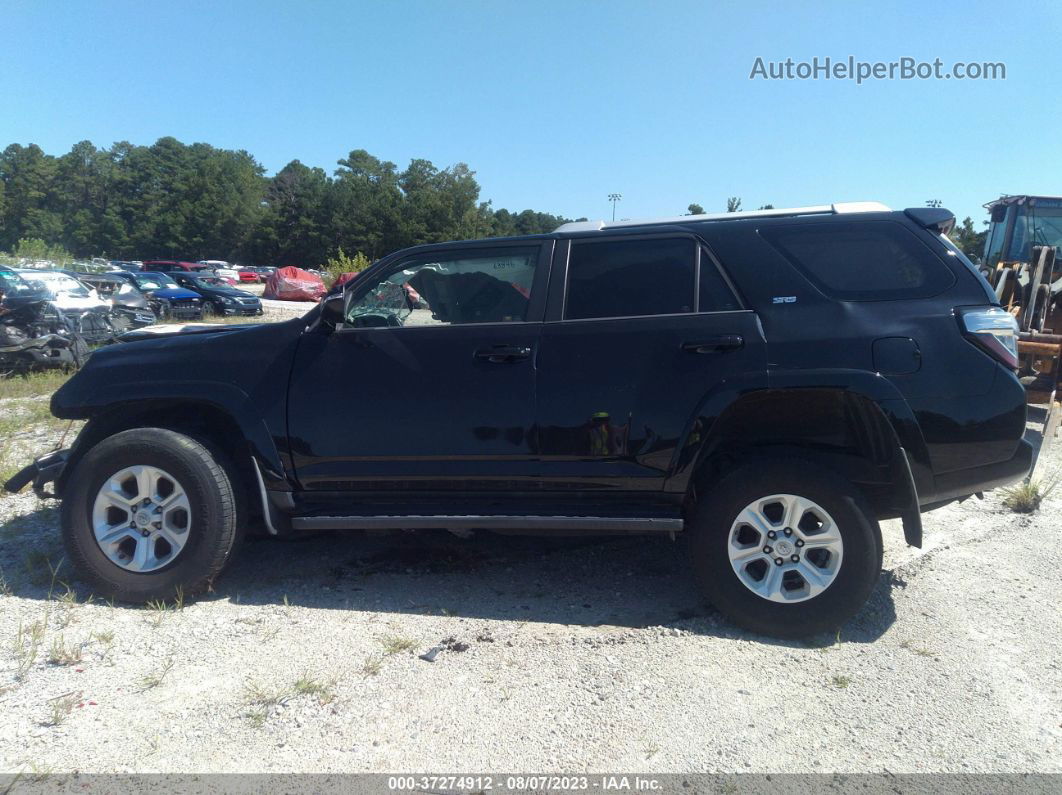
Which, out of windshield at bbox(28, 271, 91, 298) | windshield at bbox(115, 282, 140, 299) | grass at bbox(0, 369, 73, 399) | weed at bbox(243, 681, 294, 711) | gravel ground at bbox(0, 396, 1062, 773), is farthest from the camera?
windshield at bbox(115, 282, 140, 299)

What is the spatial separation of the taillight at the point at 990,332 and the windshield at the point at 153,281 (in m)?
25.2

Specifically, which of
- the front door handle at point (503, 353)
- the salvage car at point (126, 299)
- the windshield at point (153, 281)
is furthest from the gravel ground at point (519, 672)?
the windshield at point (153, 281)

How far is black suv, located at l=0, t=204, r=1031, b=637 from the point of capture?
3.65 metres

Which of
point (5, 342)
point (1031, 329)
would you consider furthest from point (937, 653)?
point (5, 342)

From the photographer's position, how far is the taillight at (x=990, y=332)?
358 cm

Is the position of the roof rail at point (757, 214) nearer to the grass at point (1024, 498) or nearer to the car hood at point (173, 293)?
the grass at point (1024, 498)

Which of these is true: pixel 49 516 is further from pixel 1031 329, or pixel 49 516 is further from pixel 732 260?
pixel 1031 329

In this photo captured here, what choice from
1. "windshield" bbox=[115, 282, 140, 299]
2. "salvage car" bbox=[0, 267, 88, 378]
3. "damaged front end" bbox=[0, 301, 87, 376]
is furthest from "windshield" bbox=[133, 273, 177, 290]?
"damaged front end" bbox=[0, 301, 87, 376]

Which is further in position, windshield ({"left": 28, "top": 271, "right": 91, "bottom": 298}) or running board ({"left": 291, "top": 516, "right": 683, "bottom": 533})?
windshield ({"left": 28, "top": 271, "right": 91, "bottom": 298})

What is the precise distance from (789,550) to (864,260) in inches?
57.2

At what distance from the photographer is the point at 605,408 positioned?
3838 millimetres

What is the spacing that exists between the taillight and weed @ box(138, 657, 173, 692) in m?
3.88

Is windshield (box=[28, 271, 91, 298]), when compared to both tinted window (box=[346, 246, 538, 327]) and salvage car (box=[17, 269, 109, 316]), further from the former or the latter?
tinted window (box=[346, 246, 538, 327])

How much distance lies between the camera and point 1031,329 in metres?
9.70
